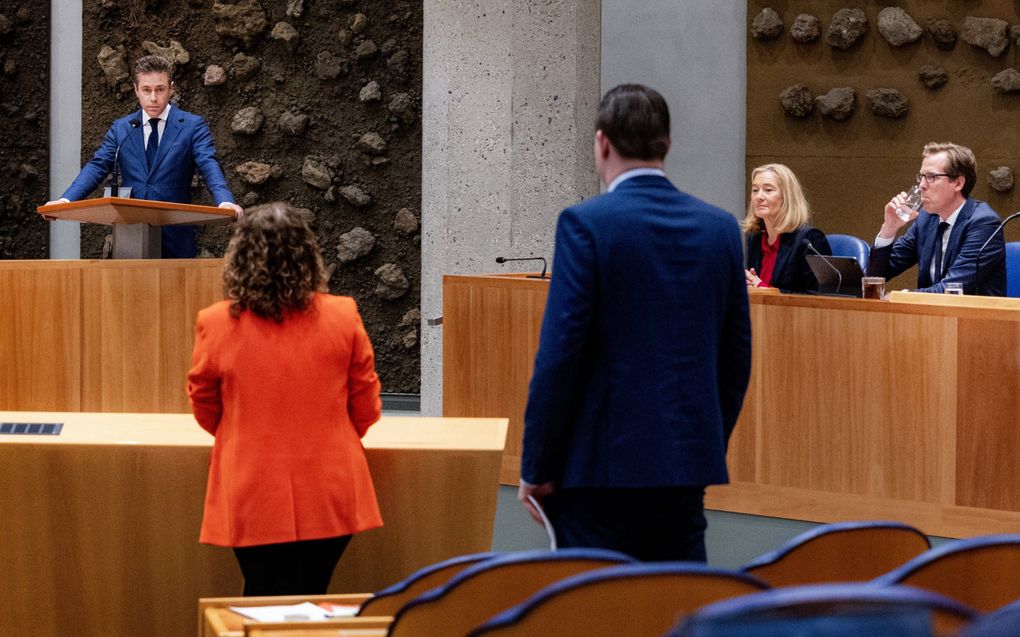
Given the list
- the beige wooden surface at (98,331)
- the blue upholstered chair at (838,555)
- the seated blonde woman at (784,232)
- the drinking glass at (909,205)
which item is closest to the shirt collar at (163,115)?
the beige wooden surface at (98,331)

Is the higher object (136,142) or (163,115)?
(163,115)

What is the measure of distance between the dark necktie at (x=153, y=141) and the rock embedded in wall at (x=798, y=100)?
11.8 ft

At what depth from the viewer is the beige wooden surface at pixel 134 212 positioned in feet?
14.8

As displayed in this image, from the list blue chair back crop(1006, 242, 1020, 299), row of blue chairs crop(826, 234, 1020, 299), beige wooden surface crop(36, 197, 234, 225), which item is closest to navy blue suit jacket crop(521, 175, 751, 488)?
beige wooden surface crop(36, 197, 234, 225)

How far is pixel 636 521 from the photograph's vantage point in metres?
2.36

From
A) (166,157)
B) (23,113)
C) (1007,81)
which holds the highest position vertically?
(1007,81)

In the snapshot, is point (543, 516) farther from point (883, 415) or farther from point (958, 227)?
point (958, 227)

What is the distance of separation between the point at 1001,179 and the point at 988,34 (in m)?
0.81

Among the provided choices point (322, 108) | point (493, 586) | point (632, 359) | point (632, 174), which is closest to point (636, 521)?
point (632, 359)

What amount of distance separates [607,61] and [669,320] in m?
5.52

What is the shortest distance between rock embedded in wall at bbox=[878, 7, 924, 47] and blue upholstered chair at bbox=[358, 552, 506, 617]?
240 inches

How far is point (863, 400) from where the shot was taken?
4.61 m

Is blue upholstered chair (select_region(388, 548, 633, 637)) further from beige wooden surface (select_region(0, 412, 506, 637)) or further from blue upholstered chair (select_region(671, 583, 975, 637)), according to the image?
beige wooden surface (select_region(0, 412, 506, 637))

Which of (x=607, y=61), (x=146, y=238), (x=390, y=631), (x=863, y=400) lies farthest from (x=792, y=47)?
(x=390, y=631)
